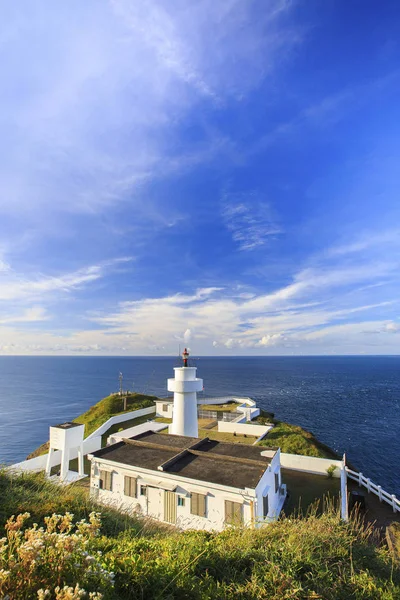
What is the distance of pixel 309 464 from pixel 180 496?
10.4 m

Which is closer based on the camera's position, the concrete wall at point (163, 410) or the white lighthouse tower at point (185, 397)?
the white lighthouse tower at point (185, 397)

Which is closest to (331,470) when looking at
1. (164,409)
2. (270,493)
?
(270,493)

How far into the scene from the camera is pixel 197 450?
16.2 m

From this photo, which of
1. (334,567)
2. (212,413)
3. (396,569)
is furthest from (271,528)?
(212,413)

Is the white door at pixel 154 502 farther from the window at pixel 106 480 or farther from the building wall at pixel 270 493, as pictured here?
the building wall at pixel 270 493

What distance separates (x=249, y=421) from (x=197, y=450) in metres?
18.0

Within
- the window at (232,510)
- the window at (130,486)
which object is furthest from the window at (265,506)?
the window at (130,486)

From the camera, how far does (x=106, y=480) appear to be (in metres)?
14.9

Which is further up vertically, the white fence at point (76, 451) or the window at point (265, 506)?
the window at point (265, 506)

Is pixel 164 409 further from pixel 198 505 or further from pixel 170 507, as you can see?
pixel 198 505

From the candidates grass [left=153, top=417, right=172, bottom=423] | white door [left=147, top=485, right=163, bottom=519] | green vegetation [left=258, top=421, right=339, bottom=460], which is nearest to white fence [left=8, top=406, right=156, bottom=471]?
grass [left=153, top=417, right=172, bottom=423]

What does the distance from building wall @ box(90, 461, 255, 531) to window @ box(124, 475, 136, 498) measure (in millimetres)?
164

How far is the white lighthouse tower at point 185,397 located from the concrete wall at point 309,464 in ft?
20.4

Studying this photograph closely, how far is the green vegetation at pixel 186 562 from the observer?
324 cm
